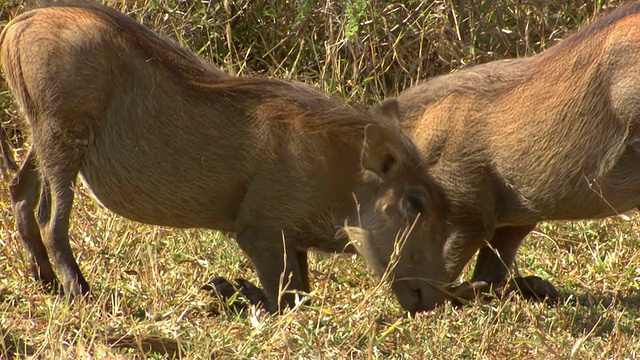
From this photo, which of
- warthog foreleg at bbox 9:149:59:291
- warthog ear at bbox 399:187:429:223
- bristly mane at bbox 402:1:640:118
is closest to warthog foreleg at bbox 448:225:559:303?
warthog ear at bbox 399:187:429:223

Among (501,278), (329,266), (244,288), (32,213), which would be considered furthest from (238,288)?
(501,278)

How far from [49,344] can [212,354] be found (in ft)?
1.86

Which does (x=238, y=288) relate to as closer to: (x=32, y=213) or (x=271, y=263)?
(x=271, y=263)

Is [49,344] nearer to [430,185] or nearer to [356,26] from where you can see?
[430,185]

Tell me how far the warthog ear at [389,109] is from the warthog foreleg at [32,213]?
1540 mm

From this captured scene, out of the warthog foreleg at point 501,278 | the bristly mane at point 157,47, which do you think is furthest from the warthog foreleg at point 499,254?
the bristly mane at point 157,47

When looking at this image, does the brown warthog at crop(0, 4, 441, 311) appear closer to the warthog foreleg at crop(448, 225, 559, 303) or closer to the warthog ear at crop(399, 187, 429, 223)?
the warthog ear at crop(399, 187, 429, 223)

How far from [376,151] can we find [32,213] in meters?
1.53

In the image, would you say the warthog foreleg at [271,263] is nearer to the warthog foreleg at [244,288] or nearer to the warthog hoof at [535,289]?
the warthog foreleg at [244,288]

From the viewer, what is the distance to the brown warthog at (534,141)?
511 cm

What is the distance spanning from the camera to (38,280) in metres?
5.16

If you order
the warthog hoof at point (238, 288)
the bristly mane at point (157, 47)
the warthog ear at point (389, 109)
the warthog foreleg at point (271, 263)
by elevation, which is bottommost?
the warthog hoof at point (238, 288)

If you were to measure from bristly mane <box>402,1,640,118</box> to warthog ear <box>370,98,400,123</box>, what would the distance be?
0.07 metres

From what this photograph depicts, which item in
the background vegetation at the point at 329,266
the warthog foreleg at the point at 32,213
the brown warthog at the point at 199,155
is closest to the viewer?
the background vegetation at the point at 329,266
